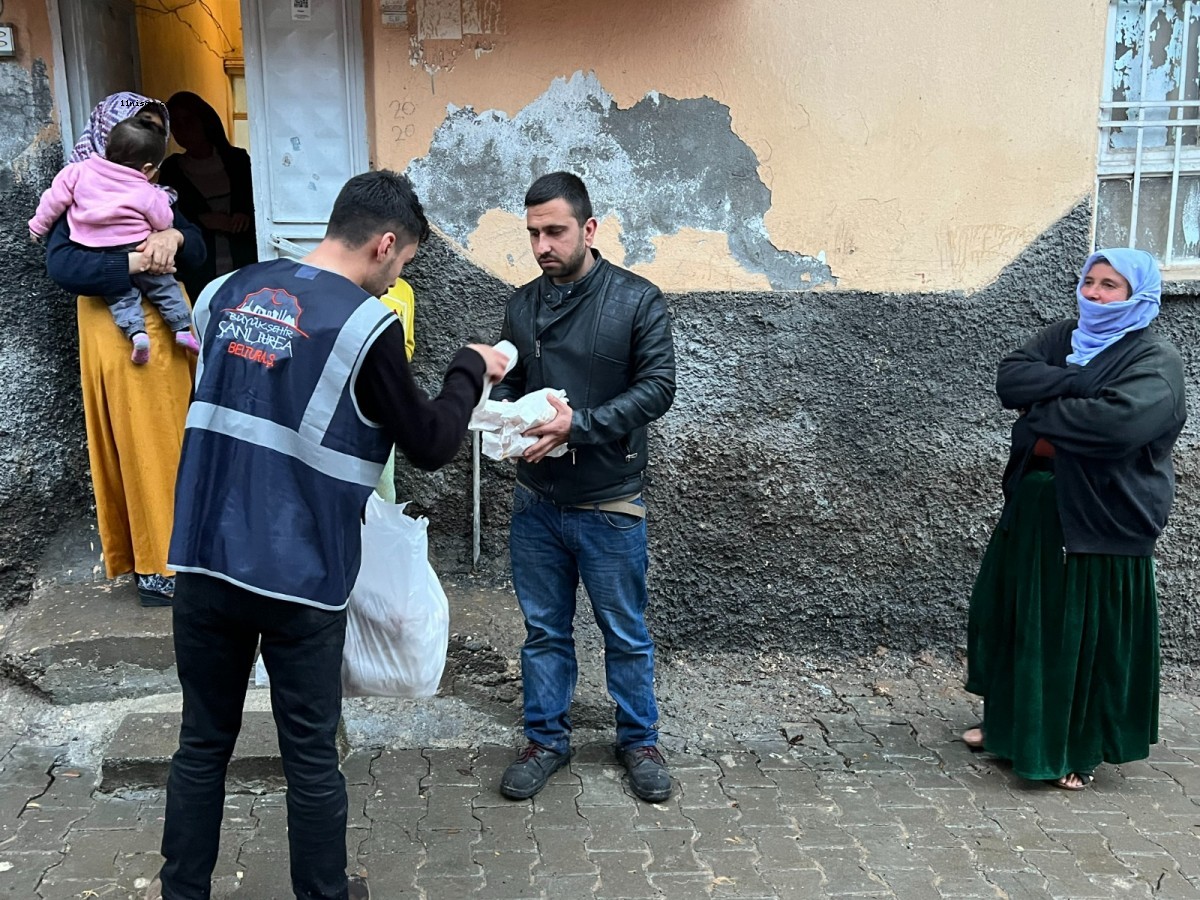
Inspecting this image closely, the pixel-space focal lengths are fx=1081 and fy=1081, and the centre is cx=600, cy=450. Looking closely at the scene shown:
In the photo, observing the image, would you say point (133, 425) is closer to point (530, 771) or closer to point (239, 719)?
point (239, 719)

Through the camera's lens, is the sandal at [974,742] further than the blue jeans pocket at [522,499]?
Yes

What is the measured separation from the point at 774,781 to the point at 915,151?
7.77 ft

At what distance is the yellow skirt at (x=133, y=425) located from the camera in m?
3.74

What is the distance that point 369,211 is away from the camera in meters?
2.41

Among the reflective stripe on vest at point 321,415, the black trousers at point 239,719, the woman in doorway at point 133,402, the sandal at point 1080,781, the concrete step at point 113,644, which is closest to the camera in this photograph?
the reflective stripe on vest at point 321,415

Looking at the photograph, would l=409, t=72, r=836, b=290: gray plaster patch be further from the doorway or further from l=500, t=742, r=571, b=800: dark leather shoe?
l=500, t=742, r=571, b=800: dark leather shoe

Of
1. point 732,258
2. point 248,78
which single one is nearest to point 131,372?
point 248,78

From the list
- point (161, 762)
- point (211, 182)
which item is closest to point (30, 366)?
point (211, 182)

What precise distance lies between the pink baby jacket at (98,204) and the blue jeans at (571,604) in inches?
63.1

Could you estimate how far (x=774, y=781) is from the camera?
11.5ft

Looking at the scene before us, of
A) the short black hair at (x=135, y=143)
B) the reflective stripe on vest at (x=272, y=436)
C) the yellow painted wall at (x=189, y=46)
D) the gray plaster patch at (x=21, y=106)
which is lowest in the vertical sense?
the reflective stripe on vest at (x=272, y=436)

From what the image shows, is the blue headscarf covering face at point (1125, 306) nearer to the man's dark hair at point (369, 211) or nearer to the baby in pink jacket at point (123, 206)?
the man's dark hair at point (369, 211)

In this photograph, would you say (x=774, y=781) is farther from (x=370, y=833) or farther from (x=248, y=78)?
(x=248, y=78)

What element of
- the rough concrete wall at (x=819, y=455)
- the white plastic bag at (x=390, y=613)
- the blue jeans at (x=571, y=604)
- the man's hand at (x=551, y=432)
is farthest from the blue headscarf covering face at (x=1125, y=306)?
the white plastic bag at (x=390, y=613)
